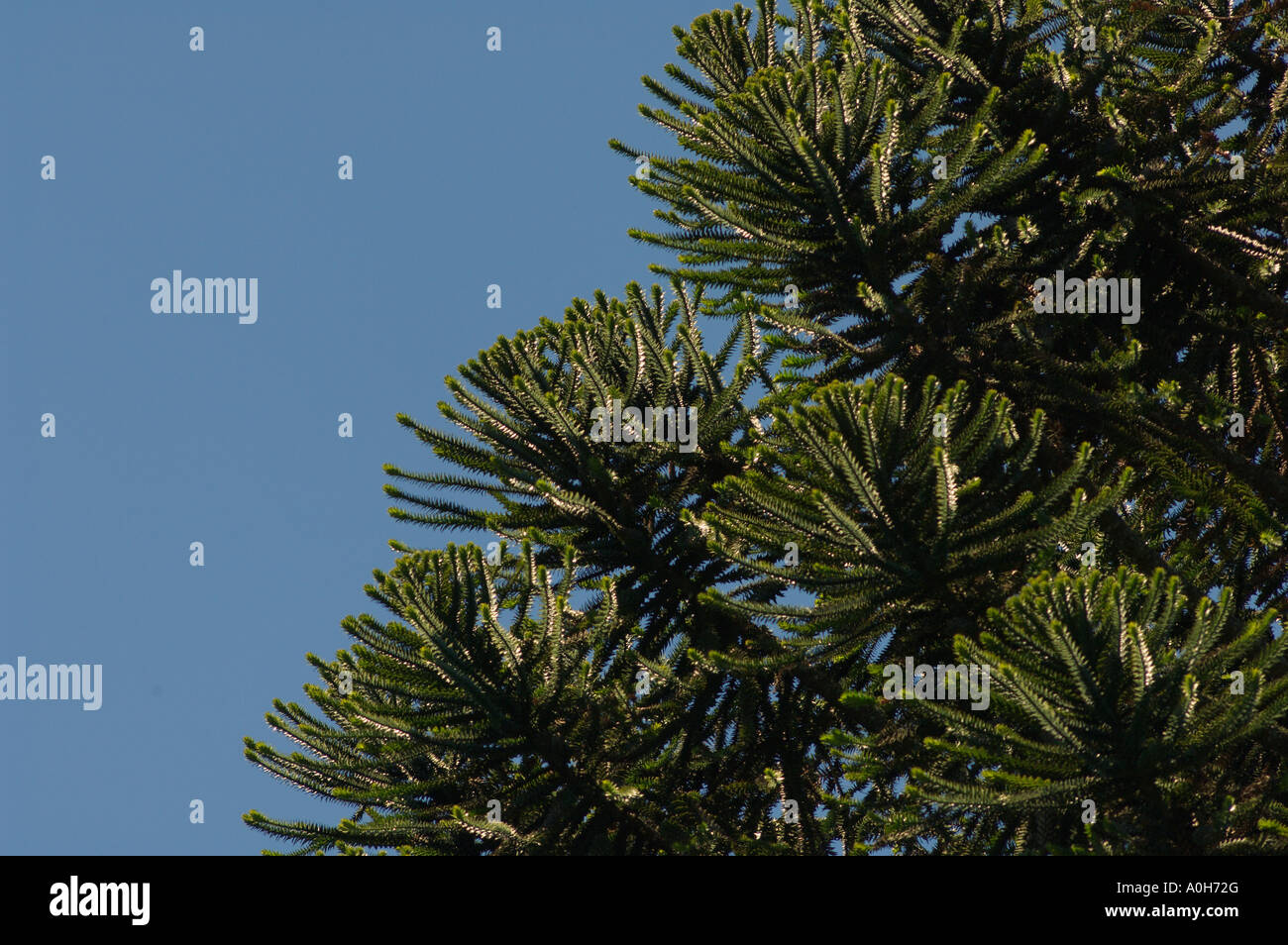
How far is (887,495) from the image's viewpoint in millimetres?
5941

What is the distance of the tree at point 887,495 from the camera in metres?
5.75

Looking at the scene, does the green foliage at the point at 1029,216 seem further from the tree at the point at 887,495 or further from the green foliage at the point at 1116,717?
the green foliage at the point at 1116,717

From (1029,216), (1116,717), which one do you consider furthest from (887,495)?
(1029,216)

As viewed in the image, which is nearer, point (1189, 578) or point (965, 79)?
point (1189, 578)

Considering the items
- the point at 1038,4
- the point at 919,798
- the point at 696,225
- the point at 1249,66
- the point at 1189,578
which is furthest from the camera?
the point at 1249,66

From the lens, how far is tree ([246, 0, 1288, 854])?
5.75m

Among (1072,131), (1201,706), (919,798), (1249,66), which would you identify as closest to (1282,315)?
(1072,131)

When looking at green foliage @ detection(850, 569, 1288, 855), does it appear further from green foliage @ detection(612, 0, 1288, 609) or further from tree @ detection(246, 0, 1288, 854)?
green foliage @ detection(612, 0, 1288, 609)

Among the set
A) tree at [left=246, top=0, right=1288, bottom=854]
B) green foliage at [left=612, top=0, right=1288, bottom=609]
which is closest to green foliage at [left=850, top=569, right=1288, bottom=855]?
tree at [left=246, top=0, right=1288, bottom=854]

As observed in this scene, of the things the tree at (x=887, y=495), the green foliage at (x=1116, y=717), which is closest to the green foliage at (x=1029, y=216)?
the tree at (x=887, y=495)

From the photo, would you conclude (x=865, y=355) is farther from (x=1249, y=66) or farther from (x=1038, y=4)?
(x=1249, y=66)

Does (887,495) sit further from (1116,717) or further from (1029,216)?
(1029,216)

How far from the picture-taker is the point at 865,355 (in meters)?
7.48
